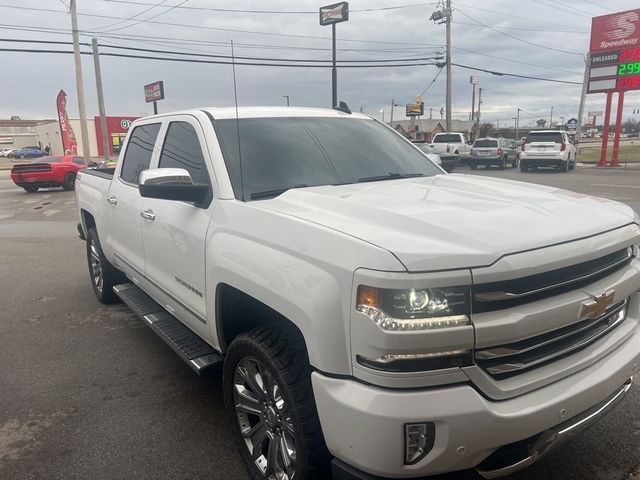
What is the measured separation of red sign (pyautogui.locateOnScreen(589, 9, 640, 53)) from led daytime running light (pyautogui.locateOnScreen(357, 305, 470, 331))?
31311mm

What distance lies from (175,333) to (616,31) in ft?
103

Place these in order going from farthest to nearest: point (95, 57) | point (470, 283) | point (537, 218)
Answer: point (95, 57)
point (537, 218)
point (470, 283)

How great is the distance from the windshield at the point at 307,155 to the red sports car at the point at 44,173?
18661 millimetres

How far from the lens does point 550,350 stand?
214cm

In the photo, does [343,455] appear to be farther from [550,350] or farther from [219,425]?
[219,425]

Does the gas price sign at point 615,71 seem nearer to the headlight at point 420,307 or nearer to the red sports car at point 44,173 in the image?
the red sports car at point 44,173

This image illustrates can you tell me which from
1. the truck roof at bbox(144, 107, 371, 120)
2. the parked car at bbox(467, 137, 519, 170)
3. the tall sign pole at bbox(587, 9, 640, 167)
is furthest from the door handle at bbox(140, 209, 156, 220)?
the tall sign pole at bbox(587, 9, 640, 167)

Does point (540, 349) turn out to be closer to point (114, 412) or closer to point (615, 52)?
point (114, 412)

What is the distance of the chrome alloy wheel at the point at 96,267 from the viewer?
5652 millimetres

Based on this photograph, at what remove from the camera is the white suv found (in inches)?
976

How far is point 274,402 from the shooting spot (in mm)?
2465

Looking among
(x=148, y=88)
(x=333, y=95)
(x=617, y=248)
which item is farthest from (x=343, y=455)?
(x=148, y=88)

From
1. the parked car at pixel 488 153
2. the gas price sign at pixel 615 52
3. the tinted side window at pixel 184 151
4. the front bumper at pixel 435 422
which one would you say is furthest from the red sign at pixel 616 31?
the front bumper at pixel 435 422

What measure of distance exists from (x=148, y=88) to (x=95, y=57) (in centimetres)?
1540
